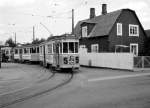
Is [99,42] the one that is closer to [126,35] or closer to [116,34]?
[116,34]

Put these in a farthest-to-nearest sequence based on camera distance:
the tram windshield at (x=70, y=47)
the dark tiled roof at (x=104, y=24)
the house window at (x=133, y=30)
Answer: the house window at (x=133, y=30), the dark tiled roof at (x=104, y=24), the tram windshield at (x=70, y=47)

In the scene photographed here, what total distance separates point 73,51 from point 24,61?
23.1 m

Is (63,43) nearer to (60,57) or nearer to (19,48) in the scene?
(60,57)

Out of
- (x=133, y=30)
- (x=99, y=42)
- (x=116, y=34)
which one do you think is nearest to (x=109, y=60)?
(x=116, y=34)

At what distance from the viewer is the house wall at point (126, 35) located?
32.8m

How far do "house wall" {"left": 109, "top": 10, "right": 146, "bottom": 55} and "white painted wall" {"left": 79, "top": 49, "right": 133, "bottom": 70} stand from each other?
13.2 ft

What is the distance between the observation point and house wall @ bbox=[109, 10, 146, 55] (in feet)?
108

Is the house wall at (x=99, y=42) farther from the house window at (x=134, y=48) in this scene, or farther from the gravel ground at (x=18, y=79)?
the gravel ground at (x=18, y=79)

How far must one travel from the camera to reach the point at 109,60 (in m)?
25.9

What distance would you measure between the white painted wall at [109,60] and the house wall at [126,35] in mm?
4021

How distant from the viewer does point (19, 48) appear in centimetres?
4578

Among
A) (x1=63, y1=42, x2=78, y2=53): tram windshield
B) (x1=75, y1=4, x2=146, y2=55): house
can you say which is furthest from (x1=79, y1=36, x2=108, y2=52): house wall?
(x1=63, y1=42, x2=78, y2=53): tram windshield

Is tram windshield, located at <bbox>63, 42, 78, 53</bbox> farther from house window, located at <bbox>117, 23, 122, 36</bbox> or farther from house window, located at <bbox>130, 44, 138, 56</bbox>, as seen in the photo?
house window, located at <bbox>130, 44, 138, 56</bbox>

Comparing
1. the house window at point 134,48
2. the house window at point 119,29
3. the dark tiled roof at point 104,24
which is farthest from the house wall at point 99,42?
the house window at point 134,48
